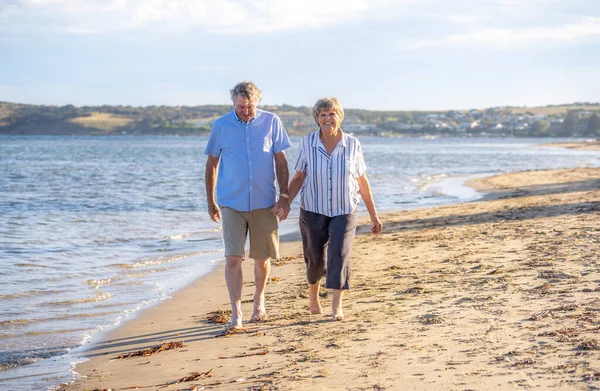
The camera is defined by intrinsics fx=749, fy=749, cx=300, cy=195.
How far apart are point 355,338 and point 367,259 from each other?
3980 millimetres

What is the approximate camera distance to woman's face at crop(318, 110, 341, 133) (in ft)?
18.7

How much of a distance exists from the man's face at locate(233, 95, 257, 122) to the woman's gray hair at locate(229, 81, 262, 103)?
0.08 feet

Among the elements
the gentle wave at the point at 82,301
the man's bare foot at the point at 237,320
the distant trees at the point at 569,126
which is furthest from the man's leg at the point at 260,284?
the distant trees at the point at 569,126

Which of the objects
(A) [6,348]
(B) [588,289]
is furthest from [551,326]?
(A) [6,348]

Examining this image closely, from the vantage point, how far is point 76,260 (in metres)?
10.8

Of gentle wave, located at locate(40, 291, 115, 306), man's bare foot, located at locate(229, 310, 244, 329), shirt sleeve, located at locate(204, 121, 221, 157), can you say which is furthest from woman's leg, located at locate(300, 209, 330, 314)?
gentle wave, located at locate(40, 291, 115, 306)

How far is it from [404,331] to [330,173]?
1.32 meters

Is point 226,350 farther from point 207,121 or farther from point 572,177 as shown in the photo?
point 207,121

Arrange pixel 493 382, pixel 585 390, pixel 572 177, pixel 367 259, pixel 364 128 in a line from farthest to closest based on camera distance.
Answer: pixel 364 128 < pixel 572 177 < pixel 367 259 < pixel 493 382 < pixel 585 390

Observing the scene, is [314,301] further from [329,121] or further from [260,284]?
[329,121]

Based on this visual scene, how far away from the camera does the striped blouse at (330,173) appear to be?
19.0 ft

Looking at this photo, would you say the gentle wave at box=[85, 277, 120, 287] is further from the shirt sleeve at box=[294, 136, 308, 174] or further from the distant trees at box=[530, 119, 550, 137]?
the distant trees at box=[530, 119, 550, 137]

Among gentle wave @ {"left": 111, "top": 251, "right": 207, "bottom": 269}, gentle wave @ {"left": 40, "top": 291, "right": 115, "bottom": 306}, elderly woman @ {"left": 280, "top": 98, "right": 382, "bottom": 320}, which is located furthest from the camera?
gentle wave @ {"left": 111, "top": 251, "right": 207, "bottom": 269}

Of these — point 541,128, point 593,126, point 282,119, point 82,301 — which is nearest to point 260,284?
point 82,301
